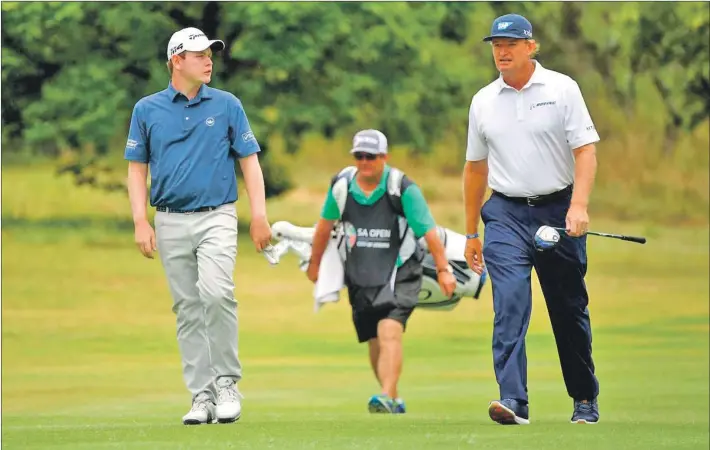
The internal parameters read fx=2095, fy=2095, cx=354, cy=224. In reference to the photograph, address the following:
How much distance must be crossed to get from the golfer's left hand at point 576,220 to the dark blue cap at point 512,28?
0.92 m

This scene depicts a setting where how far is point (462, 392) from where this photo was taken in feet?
55.4

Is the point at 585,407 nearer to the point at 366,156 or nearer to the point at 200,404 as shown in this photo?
the point at 200,404

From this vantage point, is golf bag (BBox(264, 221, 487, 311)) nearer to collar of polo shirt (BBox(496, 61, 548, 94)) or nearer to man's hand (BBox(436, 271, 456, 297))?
man's hand (BBox(436, 271, 456, 297))

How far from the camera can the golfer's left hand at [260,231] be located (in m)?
10.6

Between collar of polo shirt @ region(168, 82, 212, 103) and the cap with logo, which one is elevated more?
collar of polo shirt @ region(168, 82, 212, 103)

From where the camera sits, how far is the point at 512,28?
10570mm

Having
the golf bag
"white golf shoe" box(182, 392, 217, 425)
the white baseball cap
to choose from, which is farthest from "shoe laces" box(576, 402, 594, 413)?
the golf bag

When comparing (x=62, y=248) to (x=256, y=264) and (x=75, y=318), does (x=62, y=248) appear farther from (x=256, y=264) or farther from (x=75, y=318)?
(x=75, y=318)

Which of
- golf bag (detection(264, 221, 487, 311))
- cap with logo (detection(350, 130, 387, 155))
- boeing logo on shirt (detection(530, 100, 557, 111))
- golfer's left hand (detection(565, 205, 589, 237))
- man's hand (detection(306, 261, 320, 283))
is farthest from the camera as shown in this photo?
golf bag (detection(264, 221, 487, 311))

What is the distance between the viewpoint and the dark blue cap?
1055 centimetres

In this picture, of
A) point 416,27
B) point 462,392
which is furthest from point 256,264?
point 462,392

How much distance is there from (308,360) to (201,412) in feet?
31.2

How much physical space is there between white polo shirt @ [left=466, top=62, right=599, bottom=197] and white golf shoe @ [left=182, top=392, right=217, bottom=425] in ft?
6.17

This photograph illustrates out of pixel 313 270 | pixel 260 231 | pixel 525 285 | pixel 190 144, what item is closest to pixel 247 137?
pixel 190 144
